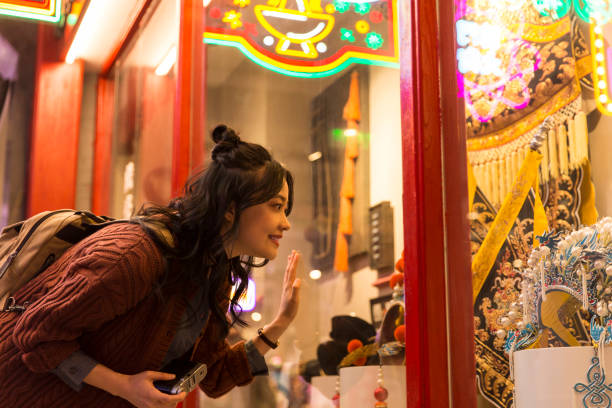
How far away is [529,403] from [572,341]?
0.43ft

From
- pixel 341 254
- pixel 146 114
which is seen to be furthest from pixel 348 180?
pixel 146 114

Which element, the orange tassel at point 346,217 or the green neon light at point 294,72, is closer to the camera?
the green neon light at point 294,72

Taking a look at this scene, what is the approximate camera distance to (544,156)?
1.48 m

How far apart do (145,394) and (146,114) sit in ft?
9.60

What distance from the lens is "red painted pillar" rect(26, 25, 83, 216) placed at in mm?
4633

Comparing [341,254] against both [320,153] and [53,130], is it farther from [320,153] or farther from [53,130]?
[53,130]

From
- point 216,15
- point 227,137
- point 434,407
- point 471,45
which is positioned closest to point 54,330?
point 227,137

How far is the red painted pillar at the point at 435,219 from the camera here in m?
1.62

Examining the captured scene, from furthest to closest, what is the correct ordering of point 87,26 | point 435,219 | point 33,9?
point 87,26 → point 33,9 → point 435,219

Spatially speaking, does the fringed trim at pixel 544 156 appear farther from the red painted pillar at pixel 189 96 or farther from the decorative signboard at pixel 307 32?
the red painted pillar at pixel 189 96

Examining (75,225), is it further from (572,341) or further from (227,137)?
(572,341)

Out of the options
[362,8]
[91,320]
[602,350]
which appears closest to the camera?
[602,350]

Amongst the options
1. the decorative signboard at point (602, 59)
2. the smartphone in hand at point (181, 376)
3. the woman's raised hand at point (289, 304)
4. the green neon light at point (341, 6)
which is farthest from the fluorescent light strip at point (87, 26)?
→ the decorative signboard at point (602, 59)

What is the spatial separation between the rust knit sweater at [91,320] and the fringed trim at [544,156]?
2.12ft
